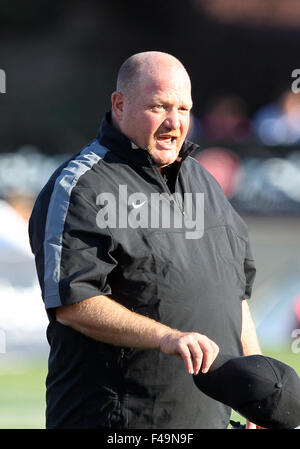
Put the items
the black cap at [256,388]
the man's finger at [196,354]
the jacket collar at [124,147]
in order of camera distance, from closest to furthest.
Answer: the man's finger at [196,354]
the black cap at [256,388]
the jacket collar at [124,147]

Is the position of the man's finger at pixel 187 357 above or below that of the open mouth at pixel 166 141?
below

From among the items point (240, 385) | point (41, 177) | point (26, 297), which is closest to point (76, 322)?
point (240, 385)

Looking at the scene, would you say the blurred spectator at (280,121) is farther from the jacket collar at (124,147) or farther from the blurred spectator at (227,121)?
the jacket collar at (124,147)

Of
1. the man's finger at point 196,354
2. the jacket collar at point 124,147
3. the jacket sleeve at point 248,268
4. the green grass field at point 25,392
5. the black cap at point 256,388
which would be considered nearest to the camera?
the man's finger at point 196,354

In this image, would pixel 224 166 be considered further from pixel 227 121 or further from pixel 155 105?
pixel 155 105

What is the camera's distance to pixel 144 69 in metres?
3.09

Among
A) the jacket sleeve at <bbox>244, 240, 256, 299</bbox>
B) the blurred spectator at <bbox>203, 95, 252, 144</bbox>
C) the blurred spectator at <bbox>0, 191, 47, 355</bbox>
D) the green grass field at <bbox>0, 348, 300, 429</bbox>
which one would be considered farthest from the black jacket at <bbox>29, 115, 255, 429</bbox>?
the blurred spectator at <bbox>203, 95, 252, 144</bbox>

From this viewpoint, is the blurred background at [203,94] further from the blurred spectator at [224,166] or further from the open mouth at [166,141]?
the open mouth at [166,141]

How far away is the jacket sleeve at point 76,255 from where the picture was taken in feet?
9.18

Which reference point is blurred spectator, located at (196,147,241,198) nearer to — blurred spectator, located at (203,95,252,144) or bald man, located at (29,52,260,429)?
blurred spectator, located at (203,95,252,144)

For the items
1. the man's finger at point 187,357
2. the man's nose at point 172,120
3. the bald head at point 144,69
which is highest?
the bald head at point 144,69

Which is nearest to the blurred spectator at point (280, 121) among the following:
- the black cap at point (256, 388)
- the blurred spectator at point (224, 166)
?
the blurred spectator at point (224, 166)

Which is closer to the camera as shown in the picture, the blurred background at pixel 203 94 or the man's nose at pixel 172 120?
the man's nose at pixel 172 120

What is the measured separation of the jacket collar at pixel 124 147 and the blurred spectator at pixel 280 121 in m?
4.90
